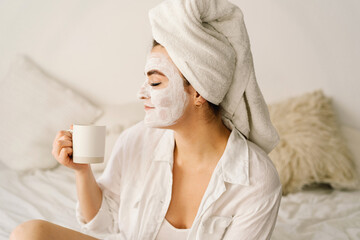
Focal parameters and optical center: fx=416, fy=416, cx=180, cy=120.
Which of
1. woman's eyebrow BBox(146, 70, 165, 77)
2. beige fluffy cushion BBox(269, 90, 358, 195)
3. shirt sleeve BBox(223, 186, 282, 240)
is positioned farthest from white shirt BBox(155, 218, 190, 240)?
beige fluffy cushion BBox(269, 90, 358, 195)

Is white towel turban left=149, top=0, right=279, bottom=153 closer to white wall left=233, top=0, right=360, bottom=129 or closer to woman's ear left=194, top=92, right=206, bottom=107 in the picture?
woman's ear left=194, top=92, right=206, bottom=107

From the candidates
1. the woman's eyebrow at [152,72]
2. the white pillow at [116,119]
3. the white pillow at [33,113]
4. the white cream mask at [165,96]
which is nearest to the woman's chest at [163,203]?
the white cream mask at [165,96]

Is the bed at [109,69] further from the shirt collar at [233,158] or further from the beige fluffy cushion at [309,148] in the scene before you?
the shirt collar at [233,158]

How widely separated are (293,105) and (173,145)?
130 cm

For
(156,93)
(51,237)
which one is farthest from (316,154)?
(51,237)

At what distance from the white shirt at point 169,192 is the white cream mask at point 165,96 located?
20 centimetres

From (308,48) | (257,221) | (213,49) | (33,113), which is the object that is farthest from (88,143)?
(308,48)

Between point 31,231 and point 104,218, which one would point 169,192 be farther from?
point 31,231

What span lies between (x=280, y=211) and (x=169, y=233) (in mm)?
865

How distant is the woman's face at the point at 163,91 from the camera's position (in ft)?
4.37

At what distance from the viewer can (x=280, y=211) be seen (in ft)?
6.88

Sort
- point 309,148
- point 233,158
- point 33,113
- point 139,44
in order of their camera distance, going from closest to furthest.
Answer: point 233,158 → point 309,148 → point 33,113 → point 139,44

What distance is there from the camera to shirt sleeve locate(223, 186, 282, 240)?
131cm

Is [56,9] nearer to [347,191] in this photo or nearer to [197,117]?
[197,117]
